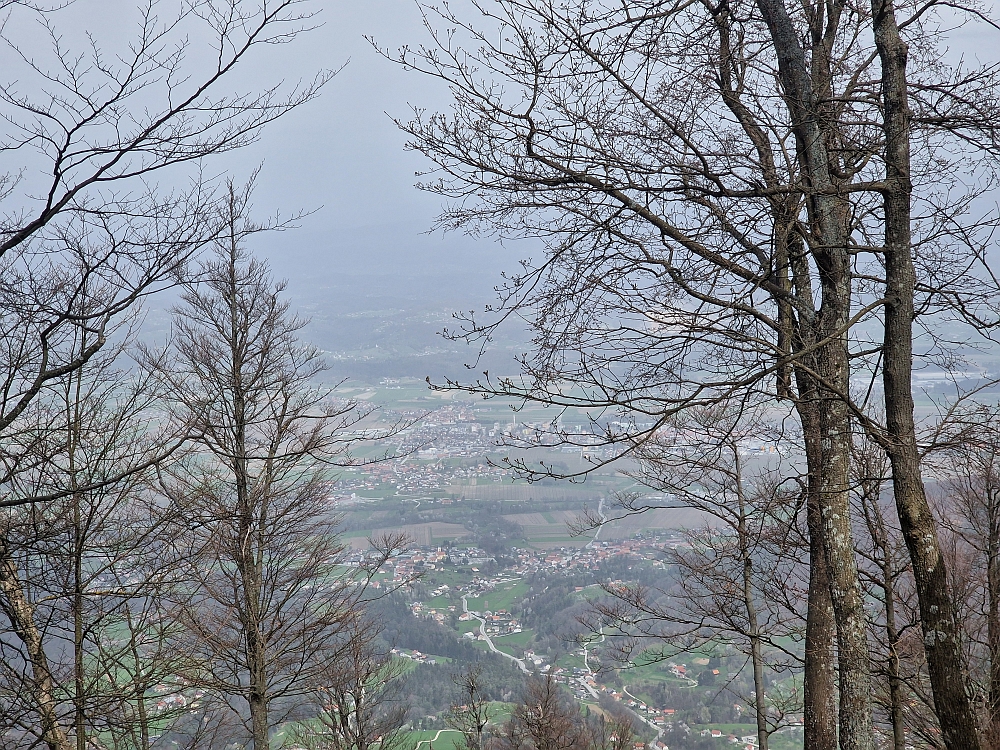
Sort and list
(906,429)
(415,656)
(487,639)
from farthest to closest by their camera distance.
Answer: (487,639), (415,656), (906,429)

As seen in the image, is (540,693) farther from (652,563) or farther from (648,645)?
(652,563)

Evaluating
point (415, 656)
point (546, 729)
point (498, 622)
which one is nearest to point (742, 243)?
point (546, 729)

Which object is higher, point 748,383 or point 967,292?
point 967,292

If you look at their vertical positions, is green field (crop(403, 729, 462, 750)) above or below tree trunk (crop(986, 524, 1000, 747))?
A: below

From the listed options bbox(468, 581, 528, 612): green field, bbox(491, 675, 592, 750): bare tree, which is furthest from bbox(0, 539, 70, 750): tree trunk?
bbox(468, 581, 528, 612): green field

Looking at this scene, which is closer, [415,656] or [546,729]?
[546,729]

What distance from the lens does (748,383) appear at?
11.9ft

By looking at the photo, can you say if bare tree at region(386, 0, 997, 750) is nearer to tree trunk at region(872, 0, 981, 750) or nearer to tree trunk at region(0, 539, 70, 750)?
tree trunk at region(872, 0, 981, 750)

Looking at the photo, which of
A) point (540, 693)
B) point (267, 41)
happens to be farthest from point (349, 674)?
point (267, 41)

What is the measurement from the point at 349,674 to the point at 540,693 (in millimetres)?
4169

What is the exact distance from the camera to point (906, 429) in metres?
3.55

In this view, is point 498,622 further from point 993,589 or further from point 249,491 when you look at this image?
point 993,589

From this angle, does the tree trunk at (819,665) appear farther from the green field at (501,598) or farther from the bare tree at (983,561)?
the green field at (501,598)

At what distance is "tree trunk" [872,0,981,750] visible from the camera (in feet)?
10.8
